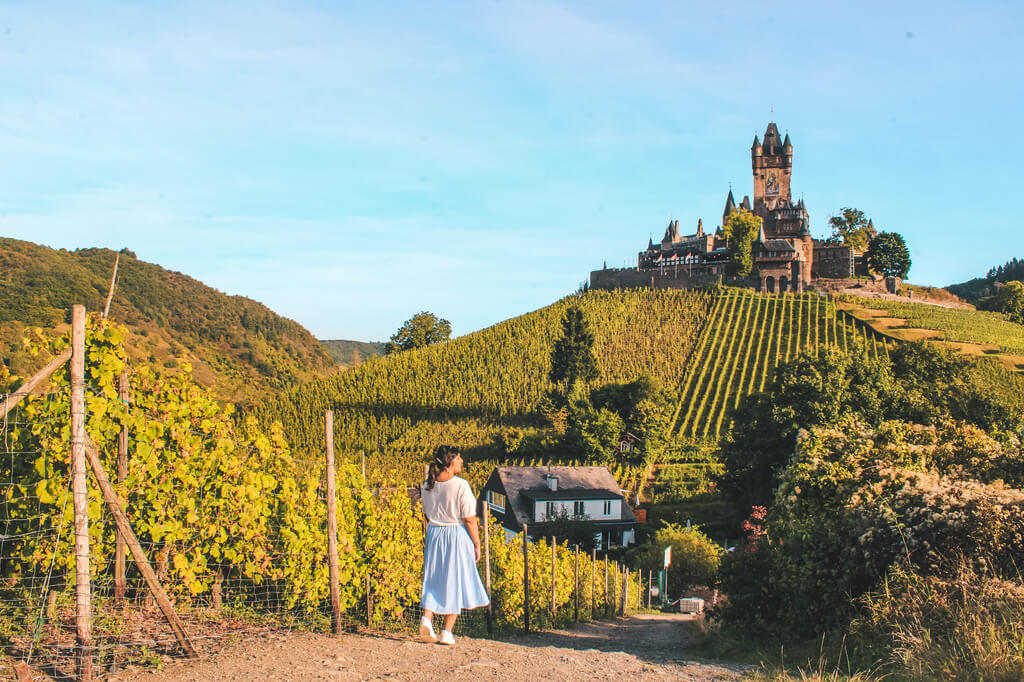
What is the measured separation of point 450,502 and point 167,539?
9.57 ft

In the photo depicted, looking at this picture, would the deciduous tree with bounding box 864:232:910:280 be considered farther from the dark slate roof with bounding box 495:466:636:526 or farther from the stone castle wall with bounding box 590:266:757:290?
the dark slate roof with bounding box 495:466:636:526

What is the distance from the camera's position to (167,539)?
8234 mm

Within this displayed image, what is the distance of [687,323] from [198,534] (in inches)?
3114

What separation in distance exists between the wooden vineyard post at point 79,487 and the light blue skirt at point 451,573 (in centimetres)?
297

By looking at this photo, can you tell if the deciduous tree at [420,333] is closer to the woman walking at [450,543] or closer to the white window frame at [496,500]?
the white window frame at [496,500]

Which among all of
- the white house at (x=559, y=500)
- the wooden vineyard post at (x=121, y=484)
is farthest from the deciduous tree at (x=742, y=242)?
the wooden vineyard post at (x=121, y=484)

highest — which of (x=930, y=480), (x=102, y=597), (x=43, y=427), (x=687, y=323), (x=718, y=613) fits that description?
(x=687, y=323)

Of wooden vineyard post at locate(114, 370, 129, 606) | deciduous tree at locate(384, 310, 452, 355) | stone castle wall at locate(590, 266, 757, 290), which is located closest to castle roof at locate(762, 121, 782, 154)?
stone castle wall at locate(590, 266, 757, 290)

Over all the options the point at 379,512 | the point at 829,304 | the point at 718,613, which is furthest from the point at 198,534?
the point at 829,304

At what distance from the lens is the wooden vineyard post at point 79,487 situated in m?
6.60

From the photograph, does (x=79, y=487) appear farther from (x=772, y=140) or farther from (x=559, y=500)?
(x=772, y=140)

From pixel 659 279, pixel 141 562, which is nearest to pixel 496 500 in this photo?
pixel 141 562

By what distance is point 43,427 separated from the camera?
25.0 ft

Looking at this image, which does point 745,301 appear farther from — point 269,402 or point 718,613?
point 718,613
